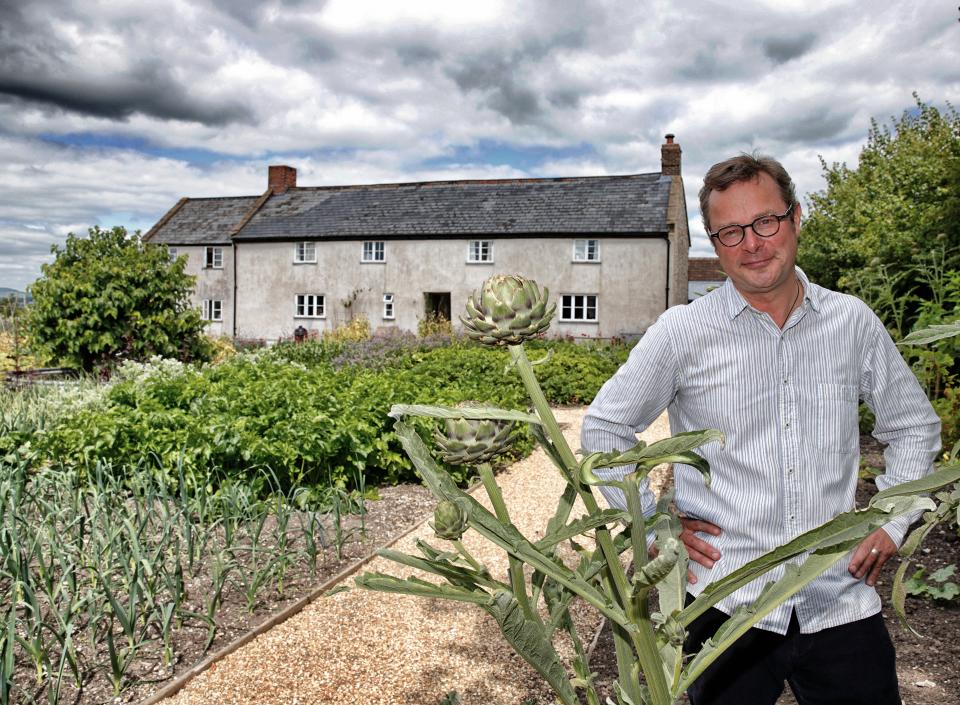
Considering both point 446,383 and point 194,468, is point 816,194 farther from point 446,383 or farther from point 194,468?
point 194,468

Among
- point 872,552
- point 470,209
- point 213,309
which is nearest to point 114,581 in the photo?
point 872,552

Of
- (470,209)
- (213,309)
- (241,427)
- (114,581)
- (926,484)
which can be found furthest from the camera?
(213,309)

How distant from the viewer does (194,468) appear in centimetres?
549

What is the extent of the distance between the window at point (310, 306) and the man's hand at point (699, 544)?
972 inches

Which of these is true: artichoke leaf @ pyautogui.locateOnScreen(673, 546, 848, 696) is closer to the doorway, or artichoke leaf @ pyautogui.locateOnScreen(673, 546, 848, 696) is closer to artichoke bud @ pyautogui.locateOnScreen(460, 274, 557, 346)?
artichoke bud @ pyautogui.locateOnScreen(460, 274, 557, 346)

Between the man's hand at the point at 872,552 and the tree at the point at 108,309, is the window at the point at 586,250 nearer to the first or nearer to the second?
the tree at the point at 108,309

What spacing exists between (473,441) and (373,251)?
962 inches

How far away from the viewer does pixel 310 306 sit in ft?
86.3

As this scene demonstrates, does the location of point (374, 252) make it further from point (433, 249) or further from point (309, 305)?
point (309, 305)

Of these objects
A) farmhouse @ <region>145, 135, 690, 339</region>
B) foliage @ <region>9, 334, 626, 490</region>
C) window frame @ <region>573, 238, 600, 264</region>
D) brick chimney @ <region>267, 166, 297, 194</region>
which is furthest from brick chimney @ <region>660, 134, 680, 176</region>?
foliage @ <region>9, 334, 626, 490</region>

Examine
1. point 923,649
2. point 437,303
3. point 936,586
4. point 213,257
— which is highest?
point 213,257

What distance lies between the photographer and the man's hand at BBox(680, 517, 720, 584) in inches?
75.6

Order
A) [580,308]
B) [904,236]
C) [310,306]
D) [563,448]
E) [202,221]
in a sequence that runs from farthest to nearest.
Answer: [202,221], [310,306], [580,308], [904,236], [563,448]

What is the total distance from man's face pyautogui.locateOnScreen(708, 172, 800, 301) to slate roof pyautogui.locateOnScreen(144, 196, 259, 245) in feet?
90.1
